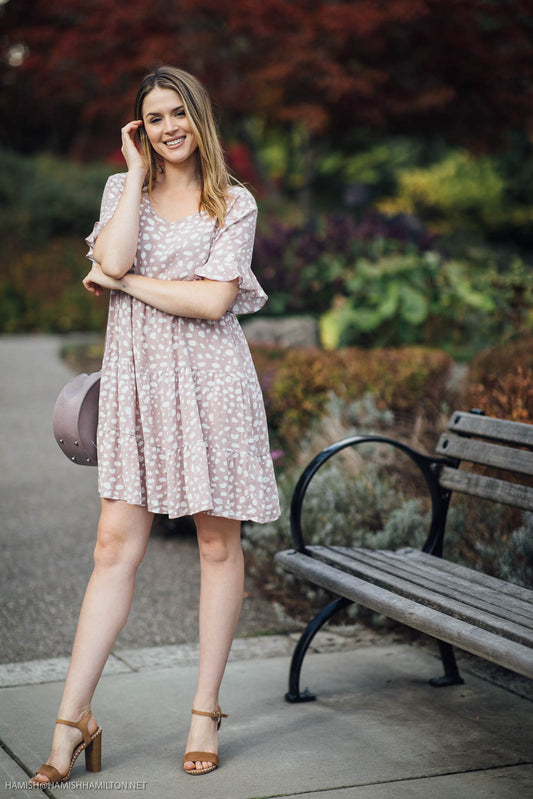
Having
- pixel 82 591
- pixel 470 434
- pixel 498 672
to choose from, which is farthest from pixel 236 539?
pixel 82 591

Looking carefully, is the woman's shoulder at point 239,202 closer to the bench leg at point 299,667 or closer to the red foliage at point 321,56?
the bench leg at point 299,667

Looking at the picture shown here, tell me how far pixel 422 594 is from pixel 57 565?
2.46m

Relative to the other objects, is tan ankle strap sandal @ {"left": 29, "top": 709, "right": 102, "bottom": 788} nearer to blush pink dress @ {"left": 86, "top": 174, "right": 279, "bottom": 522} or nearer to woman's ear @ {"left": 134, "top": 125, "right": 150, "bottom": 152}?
blush pink dress @ {"left": 86, "top": 174, "right": 279, "bottom": 522}

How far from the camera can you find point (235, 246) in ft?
8.77

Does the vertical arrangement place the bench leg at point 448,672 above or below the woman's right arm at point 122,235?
below

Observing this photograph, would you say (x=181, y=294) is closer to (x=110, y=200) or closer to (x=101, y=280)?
(x=101, y=280)

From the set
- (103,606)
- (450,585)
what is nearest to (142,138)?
(103,606)

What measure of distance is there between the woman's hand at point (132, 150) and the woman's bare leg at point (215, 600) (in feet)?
A: 3.30

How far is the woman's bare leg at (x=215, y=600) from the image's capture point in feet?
8.97

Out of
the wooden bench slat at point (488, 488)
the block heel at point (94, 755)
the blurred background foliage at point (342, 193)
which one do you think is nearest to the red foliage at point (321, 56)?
the blurred background foliage at point (342, 193)

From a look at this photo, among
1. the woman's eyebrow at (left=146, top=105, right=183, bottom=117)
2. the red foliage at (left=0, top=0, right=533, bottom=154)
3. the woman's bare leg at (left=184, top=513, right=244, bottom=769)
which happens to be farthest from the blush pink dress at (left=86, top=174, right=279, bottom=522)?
the red foliage at (left=0, top=0, right=533, bottom=154)

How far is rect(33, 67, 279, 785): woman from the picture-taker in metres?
2.61

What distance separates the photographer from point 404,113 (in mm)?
14359

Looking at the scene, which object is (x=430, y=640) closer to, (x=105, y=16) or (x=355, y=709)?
(x=355, y=709)
